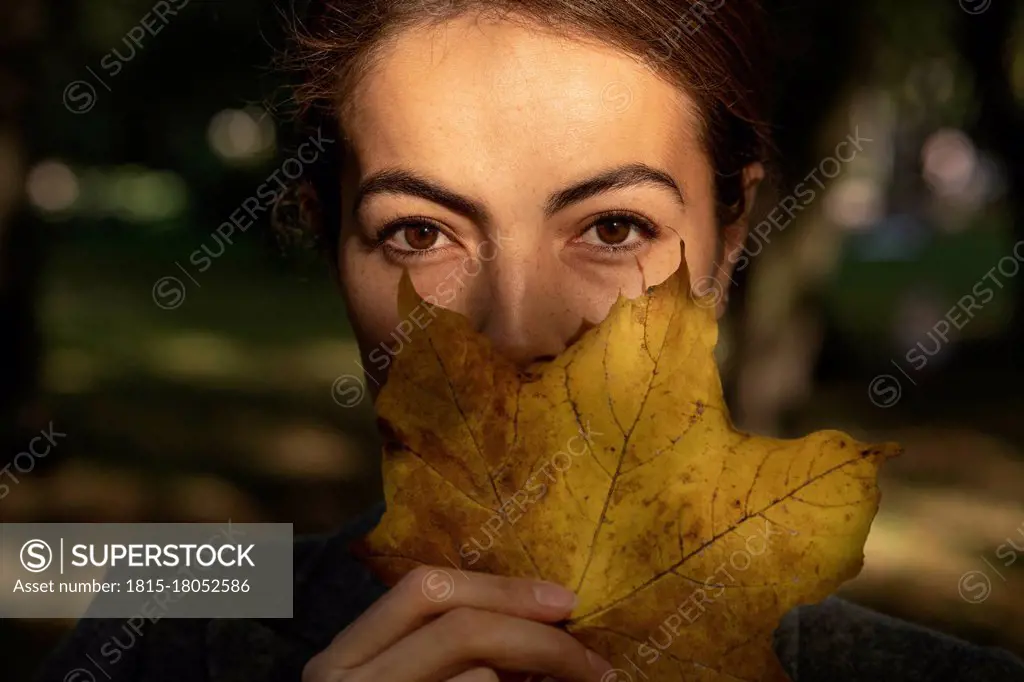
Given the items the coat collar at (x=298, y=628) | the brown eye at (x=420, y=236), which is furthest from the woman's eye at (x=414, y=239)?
the coat collar at (x=298, y=628)

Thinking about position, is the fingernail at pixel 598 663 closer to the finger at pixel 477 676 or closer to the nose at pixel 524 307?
the finger at pixel 477 676

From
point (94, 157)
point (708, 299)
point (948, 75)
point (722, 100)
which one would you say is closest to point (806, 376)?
point (948, 75)

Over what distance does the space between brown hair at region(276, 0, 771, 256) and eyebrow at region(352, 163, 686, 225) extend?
14cm

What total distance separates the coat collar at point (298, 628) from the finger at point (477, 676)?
69cm

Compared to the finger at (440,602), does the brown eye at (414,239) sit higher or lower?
higher

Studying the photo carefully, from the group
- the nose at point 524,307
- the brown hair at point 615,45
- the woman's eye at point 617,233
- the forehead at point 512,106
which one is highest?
the brown hair at point 615,45

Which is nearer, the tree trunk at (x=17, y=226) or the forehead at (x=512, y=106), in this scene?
the forehead at (x=512, y=106)

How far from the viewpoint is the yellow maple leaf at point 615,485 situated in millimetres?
988

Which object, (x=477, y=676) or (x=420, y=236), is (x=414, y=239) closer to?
(x=420, y=236)

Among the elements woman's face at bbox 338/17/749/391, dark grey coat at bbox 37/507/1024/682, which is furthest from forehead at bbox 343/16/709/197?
dark grey coat at bbox 37/507/1024/682

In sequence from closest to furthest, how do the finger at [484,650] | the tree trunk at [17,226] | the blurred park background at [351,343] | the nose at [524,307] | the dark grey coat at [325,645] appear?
1. the finger at [484,650]
2. the nose at [524,307]
3. the dark grey coat at [325,645]
4. the blurred park background at [351,343]
5. the tree trunk at [17,226]

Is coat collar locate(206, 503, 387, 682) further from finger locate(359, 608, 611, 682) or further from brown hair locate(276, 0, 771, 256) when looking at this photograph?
finger locate(359, 608, 611, 682)

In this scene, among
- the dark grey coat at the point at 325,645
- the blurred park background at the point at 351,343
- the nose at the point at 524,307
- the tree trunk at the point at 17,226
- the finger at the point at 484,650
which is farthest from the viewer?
the tree trunk at the point at 17,226

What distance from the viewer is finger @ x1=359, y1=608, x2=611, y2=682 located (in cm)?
95
